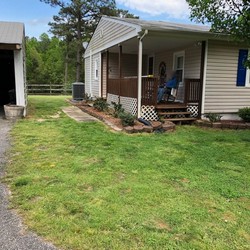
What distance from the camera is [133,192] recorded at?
3.38 metres

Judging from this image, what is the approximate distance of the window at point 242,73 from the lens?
8.94m

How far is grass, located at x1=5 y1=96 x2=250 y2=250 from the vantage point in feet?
8.14

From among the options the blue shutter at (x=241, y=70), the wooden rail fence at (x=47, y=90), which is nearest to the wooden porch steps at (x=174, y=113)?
the blue shutter at (x=241, y=70)

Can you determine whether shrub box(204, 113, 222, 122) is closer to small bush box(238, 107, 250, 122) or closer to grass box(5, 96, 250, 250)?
small bush box(238, 107, 250, 122)

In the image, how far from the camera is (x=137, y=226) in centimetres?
263

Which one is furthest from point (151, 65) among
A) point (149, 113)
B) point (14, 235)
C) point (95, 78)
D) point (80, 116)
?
point (14, 235)

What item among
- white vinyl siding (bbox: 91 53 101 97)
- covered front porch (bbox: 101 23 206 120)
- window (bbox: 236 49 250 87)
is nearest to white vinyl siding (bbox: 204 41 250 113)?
window (bbox: 236 49 250 87)

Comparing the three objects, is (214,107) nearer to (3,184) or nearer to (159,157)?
(159,157)

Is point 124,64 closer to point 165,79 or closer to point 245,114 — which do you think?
point 165,79

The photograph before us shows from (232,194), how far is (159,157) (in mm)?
1674

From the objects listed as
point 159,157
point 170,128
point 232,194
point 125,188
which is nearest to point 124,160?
point 159,157

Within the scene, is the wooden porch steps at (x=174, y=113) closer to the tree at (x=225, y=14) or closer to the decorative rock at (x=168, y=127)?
the decorative rock at (x=168, y=127)

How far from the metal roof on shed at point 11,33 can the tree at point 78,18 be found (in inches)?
629

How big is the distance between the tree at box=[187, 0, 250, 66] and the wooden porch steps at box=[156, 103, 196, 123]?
2.97m
